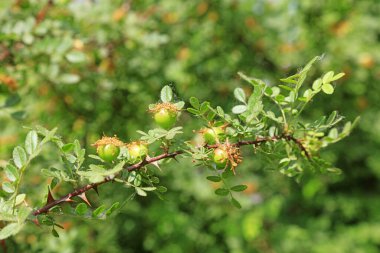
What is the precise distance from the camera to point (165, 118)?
3.07ft

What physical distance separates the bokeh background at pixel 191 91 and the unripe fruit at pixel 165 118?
544 mm

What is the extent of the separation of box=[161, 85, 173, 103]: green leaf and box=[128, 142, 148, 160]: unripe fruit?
4.2 inches

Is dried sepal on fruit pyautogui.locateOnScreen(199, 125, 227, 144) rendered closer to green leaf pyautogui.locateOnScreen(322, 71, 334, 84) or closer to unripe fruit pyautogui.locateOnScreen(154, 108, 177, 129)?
unripe fruit pyautogui.locateOnScreen(154, 108, 177, 129)

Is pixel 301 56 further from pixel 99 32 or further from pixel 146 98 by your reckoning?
pixel 99 32

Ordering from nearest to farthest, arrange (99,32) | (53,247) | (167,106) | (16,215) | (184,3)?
(16,215) < (167,106) < (53,247) < (99,32) < (184,3)

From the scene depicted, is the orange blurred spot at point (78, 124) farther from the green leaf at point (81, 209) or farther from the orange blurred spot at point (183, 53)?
the green leaf at point (81, 209)

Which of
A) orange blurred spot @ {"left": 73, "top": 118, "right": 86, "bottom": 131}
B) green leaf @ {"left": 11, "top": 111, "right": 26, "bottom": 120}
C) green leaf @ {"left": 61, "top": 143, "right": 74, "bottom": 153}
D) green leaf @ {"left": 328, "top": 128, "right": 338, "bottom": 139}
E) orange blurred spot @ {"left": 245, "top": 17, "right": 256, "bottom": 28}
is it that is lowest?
orange blurred spot @ {"left": 73, "top": 118, "right": 86, "bottom": 131}

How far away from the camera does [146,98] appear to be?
2588mm

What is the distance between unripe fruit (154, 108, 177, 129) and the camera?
0.94 metres

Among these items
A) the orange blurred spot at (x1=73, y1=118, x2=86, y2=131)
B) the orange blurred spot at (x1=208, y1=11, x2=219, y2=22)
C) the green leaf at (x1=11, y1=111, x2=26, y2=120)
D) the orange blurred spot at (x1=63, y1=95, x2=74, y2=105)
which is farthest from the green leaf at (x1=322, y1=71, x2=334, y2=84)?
the orange blurred spot at (x1=208, y1=11, x2=219, y2=22)

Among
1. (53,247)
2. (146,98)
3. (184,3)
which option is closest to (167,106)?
(53,247)

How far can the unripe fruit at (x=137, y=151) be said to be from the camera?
2.95 feet

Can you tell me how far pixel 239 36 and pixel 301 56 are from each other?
54 cm

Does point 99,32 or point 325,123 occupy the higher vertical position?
point 325,123
